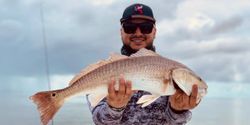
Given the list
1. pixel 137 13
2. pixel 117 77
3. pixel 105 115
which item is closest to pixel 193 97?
pixel 117 77

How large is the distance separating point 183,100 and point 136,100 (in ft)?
2.79

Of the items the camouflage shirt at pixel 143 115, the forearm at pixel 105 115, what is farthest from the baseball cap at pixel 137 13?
the forearm at pixel 105 115

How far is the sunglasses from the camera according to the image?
8484 mm

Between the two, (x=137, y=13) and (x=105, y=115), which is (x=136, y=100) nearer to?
(x=105, y=115)

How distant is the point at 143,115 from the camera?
26.8 feet

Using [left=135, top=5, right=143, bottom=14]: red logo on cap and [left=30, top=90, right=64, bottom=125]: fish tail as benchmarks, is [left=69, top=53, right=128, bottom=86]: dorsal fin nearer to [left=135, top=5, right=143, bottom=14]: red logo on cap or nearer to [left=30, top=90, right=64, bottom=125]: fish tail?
[left=30, top=90, right=64, bottom=125]: fish tail

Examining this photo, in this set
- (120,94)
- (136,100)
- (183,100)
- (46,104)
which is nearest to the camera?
(46,104)

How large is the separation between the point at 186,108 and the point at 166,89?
788 millimetres

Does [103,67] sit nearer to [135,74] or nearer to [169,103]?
[135,74]

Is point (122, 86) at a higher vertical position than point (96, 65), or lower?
lower

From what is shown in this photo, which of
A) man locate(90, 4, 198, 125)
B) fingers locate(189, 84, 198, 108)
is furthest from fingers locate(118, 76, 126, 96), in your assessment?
fingers locate(189, 84, 198, 108)

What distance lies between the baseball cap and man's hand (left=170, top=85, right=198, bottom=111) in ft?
4.49

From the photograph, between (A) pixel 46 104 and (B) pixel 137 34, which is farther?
(B) pixel 137 34

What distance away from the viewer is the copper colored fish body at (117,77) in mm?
7105
